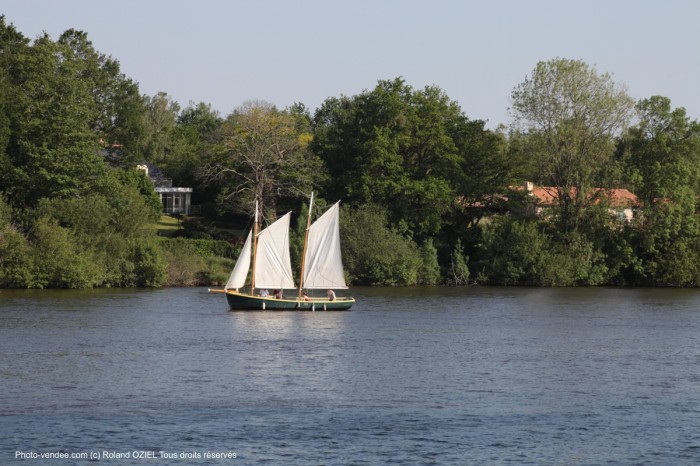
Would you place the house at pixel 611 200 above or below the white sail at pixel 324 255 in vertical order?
above

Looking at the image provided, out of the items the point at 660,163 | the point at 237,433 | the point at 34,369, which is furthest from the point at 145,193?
the point at 237,433

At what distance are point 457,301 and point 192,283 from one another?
22468 millimetres

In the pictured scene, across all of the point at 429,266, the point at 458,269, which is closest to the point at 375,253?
the point at 429,266

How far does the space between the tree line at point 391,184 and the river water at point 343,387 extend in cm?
1877

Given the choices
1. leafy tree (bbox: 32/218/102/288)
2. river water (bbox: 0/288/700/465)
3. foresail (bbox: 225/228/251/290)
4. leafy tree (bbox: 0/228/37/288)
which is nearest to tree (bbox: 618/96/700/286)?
river water (bbox: 0/288/700/465)

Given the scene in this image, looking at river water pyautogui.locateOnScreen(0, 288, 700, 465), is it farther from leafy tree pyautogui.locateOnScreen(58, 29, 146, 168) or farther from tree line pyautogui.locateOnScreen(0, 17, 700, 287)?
leafy tree pyautogui.locateOnScreen(58, 29, 146, 168)

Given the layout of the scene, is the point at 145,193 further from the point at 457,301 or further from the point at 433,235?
the point at 457,301

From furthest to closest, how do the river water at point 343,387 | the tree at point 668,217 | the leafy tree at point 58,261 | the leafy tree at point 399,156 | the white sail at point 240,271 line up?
1. the leafy tree at point 399,156
2. the tree at point 668,217
3. the leafy tree at point 58,261
4. the white sail at point 240,271
5. the river water at point 343,387

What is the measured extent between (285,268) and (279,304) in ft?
7.42

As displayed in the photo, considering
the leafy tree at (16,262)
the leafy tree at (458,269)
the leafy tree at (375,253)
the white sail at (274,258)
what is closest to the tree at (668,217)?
the leafy tree at (458,269)

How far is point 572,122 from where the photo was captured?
8956 cm

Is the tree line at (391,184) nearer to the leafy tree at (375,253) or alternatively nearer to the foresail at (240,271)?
the leafy tree at (375,253)

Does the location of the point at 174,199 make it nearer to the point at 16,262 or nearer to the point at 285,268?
the point at 16,262

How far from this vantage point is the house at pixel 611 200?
91.8m
